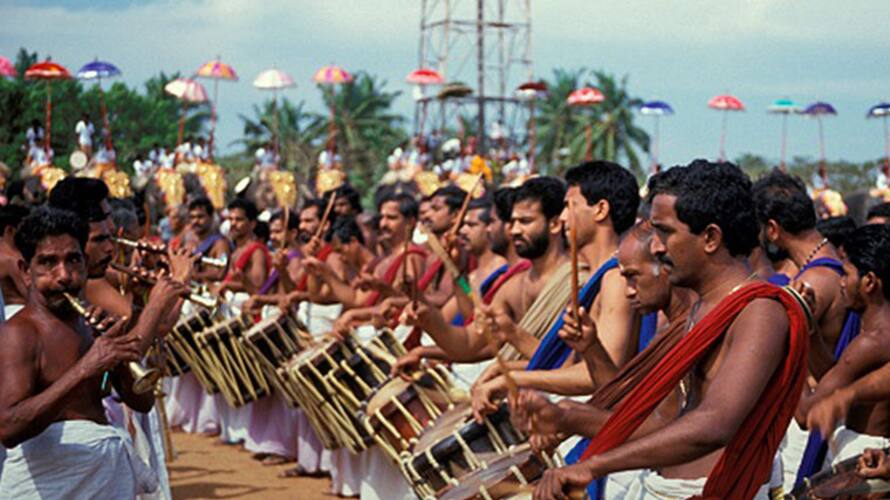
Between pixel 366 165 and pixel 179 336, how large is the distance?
37.6 metres

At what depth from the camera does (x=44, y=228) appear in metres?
5.00

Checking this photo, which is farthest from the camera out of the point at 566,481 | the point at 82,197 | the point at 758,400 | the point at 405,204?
the point at 405,204

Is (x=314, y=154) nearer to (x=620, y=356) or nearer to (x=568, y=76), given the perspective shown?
(x=568, y=76)

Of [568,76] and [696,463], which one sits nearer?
[696,463]

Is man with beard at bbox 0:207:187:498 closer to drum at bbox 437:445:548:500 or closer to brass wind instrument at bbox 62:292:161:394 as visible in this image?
brass wind instrument at bbox 62:292:161:394

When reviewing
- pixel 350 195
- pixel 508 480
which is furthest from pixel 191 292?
pixel 350 195

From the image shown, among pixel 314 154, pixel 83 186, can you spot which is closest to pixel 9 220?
pixel 83 186

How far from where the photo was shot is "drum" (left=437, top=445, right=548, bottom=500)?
4.57m

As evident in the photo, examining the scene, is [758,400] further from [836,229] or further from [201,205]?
[201,205]

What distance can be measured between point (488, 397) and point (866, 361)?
1.45 meters

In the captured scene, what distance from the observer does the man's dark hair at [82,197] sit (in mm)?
6324

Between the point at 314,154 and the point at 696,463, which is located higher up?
the point at 696,463

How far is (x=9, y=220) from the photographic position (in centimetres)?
771

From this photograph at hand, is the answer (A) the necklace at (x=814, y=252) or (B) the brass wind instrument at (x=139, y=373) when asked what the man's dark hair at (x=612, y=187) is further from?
(B) the brass wind instrument at (x=139, y=373)
